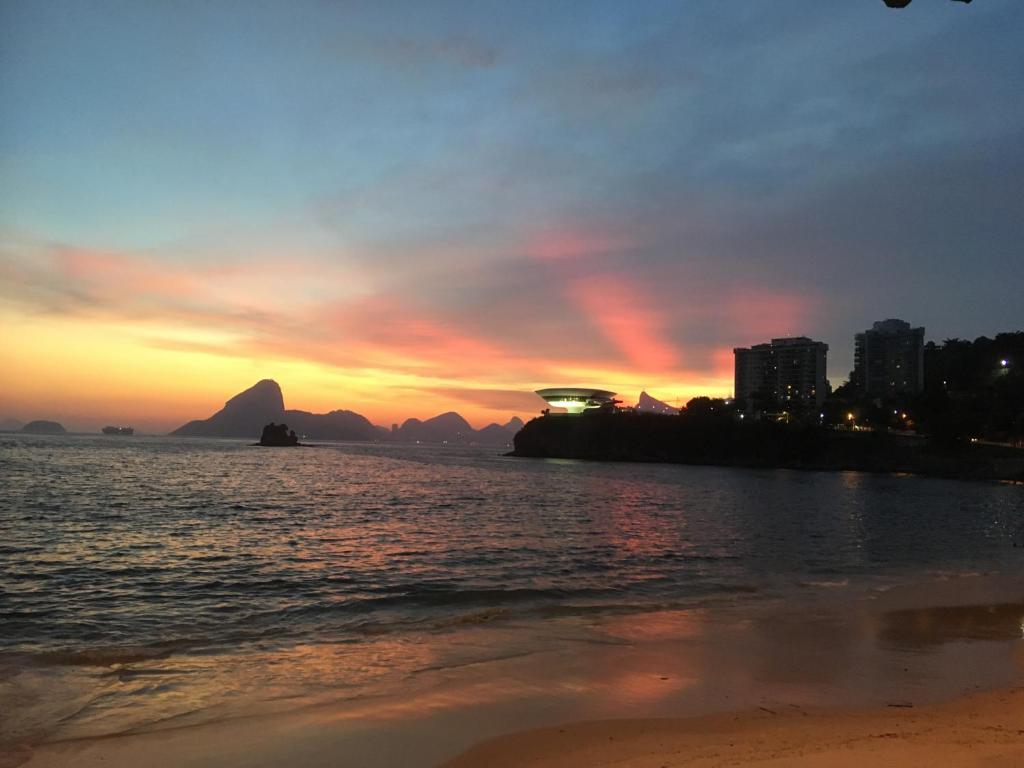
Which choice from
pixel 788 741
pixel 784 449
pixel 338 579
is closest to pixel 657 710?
pixel 788 741

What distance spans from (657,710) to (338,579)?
43.0ft

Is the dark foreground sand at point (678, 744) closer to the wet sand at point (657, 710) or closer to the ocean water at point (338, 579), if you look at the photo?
the wet sand at point (657, 710)

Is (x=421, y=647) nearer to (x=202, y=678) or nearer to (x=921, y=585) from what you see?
(x=202, y=678)

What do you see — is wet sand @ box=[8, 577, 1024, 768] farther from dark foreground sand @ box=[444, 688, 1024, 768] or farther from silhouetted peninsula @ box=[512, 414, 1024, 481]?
silhouetted peninsula @ box=[512, 414, 1024, 481]

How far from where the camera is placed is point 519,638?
43.3 feet

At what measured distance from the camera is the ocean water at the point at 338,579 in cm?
1049

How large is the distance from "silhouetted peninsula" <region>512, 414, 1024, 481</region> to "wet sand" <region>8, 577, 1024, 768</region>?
11408 cm

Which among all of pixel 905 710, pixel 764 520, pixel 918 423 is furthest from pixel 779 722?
pixel 918 423

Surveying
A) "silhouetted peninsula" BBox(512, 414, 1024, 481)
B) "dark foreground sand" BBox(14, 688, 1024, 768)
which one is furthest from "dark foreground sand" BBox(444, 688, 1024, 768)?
"silhouetted peninsula" BBox(512, 414, 1024, 481)

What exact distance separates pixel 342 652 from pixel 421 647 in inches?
58.4

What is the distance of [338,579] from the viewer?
64.4 ft

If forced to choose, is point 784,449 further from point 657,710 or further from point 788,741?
point 788,741

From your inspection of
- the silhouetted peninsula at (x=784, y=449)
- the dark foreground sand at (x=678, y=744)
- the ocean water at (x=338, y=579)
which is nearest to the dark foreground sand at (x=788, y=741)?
the dark foreground sand at (x=678, y=744)

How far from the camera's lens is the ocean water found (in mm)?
10492
